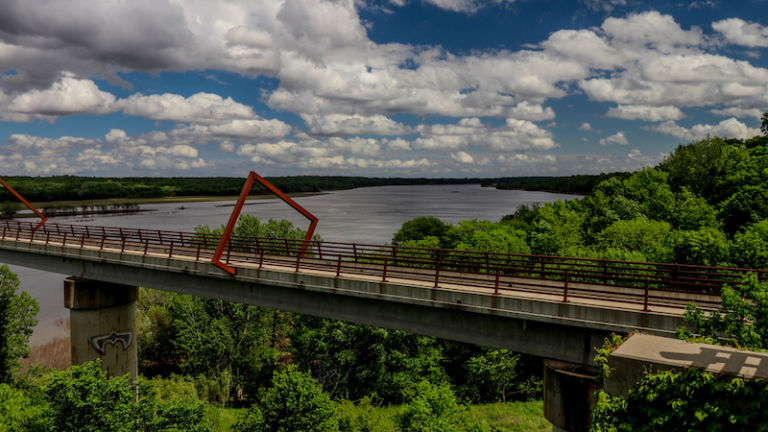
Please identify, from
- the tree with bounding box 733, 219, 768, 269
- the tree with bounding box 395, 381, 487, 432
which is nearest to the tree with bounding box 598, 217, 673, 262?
the tree with bounding box 733, 219, 768, 269

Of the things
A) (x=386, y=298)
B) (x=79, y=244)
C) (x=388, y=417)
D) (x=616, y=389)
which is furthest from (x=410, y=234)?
(x=616, y=389)

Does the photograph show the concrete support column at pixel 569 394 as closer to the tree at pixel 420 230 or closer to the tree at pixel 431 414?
the tree at pixel 431 414

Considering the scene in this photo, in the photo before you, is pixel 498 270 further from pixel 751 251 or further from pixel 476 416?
pixel 476 416

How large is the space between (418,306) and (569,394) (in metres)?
5.88

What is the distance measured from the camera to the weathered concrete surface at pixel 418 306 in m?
14.4

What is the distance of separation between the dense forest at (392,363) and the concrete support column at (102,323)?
3.27 meters

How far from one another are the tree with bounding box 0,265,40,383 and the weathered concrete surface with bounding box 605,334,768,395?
4027 cm

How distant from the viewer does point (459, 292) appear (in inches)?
646

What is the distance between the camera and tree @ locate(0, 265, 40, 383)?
33.2m

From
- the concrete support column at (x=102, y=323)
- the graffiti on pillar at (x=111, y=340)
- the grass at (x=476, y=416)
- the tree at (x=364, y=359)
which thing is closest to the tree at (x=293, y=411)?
the grass at (x=476, y=416)

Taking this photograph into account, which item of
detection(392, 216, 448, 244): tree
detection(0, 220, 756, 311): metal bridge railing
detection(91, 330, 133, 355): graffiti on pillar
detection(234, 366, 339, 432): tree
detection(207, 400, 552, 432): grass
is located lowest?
detection(207, 400, 552, 432): grass


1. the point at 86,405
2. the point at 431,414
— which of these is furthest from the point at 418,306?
the point at 86,405

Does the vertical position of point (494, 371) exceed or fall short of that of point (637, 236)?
it falls short

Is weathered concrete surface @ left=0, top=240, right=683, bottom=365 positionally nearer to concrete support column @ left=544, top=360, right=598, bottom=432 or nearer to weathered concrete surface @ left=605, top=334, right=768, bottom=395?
concrete support column @ left=544, top=360, right=598, bottom=432
